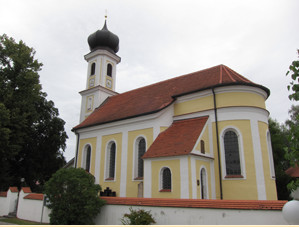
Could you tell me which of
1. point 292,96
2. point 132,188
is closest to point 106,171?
point 132,188

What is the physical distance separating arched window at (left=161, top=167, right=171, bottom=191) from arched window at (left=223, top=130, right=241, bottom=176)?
330cm

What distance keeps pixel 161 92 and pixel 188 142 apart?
6731mm

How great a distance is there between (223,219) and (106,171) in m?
11.4

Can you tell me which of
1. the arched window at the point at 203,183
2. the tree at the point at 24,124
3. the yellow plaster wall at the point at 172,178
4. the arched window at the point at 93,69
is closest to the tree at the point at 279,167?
the arched window at the point at 203,183

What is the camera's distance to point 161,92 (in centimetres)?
1892

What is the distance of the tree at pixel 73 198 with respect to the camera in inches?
400

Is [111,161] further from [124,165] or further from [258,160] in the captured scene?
[258,160]

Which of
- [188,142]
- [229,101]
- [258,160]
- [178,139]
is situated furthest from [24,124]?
[258,160]

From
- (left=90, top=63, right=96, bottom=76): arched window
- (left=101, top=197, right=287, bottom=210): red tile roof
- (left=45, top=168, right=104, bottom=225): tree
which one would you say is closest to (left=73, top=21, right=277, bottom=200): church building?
(left=101, top=197, right=287, bottom=210): red tile roof

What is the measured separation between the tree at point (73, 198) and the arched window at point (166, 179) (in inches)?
139

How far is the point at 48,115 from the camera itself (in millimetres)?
24969

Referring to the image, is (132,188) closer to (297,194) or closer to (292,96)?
(292,96)

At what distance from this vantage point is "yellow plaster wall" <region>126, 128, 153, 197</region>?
15.5m

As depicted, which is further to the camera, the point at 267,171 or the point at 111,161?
the point at 111,161
